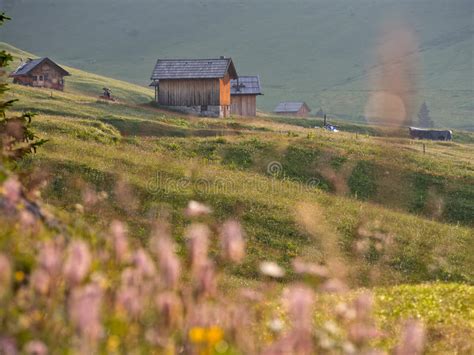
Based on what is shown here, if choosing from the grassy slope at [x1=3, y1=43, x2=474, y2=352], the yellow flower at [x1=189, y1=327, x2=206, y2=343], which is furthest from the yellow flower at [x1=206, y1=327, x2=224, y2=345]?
the grassy slope at [x1=3, y1=43, x2=474, y2=352]

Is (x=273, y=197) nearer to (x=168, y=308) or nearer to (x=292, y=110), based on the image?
(x=168, y=308)

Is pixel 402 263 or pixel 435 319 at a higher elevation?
pixel 435 319

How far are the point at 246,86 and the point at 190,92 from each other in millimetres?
18502

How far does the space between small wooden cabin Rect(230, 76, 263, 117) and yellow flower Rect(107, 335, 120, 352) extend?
93058 mm

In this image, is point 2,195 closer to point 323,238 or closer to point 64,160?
point 323,238

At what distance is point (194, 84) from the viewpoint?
82375 mm

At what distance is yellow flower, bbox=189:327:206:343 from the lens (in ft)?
14.5

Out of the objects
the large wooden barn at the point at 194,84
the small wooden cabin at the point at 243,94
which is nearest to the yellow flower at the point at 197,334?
the large wooden barn at the point at 194,84

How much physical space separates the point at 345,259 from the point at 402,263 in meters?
2.53

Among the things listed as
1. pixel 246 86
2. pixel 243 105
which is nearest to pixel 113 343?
pixel 243 105

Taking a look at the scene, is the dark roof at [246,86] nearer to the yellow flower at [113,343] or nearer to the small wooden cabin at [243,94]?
the small wooden cabin at [243,94]

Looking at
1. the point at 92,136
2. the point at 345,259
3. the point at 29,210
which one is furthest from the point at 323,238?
the point at 29,210

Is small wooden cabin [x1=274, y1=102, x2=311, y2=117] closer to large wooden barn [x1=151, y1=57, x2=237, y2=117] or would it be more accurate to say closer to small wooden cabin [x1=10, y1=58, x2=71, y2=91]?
small wooden cabin [x1=10, y1=58, x2=71, y2=91]

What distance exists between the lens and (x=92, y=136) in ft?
142
